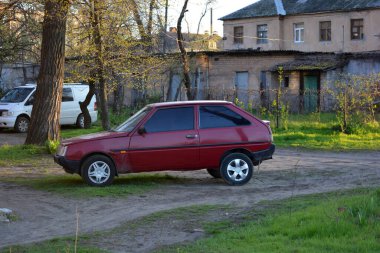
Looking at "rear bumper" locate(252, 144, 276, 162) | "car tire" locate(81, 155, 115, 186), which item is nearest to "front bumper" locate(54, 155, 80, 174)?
"car tire" locate(81, 155, 115, 186)

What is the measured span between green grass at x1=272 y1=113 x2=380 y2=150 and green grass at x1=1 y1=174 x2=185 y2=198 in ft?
24.8

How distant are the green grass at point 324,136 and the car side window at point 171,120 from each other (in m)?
7.93

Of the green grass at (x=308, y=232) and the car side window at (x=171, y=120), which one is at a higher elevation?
the car side window at (x=171, y=120)

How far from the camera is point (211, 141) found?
1250 cm

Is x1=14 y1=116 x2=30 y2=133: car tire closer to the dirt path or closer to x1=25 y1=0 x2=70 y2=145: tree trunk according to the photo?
x1=25 y1=0 x2=70 y2=145: tree trunk

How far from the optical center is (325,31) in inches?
1887

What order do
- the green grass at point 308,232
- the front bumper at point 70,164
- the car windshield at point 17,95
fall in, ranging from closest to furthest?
the green grass at point 308,232, the front bumper at point 70,164, the car windshield at point 17,95

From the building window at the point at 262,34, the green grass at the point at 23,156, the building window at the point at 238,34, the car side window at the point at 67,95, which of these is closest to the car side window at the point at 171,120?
the green grass at the point at 23,156

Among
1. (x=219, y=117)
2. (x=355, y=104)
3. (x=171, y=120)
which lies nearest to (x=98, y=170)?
(x=171, y=120)

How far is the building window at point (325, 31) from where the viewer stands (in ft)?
157

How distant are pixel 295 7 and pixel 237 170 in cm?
3891

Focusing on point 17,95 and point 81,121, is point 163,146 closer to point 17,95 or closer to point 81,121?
point 17,95

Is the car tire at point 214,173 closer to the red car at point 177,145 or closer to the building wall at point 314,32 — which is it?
the red car at point 177,145

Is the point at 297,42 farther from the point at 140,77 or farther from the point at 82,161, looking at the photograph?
the point at 82,161
